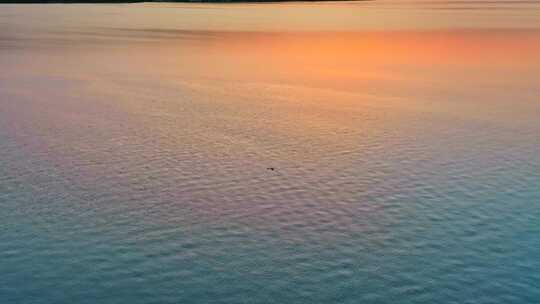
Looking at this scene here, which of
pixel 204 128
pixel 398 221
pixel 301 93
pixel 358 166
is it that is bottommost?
pixel 398 221

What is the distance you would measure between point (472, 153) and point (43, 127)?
10.3 meters

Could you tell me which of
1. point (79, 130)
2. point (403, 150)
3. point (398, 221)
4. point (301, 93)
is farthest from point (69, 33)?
point (398, 221)

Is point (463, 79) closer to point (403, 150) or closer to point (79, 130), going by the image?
point (403, 150)

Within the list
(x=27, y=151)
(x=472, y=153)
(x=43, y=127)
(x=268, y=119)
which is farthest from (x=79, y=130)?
(x=472, y=153)

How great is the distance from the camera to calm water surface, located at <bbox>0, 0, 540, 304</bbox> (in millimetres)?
9453

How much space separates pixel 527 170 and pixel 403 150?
278cm

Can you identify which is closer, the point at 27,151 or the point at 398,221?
the point at 398,221

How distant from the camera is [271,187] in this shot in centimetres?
1353

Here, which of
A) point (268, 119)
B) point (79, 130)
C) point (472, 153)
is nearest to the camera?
point (472, 153)

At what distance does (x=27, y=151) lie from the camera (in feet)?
53.5

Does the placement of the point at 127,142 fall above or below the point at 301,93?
below

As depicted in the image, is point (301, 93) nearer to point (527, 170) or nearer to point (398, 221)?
point (527, 170)

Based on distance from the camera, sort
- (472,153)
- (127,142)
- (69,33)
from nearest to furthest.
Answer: (472,153)
(127,142)
(69,33)

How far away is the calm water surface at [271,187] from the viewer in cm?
945
